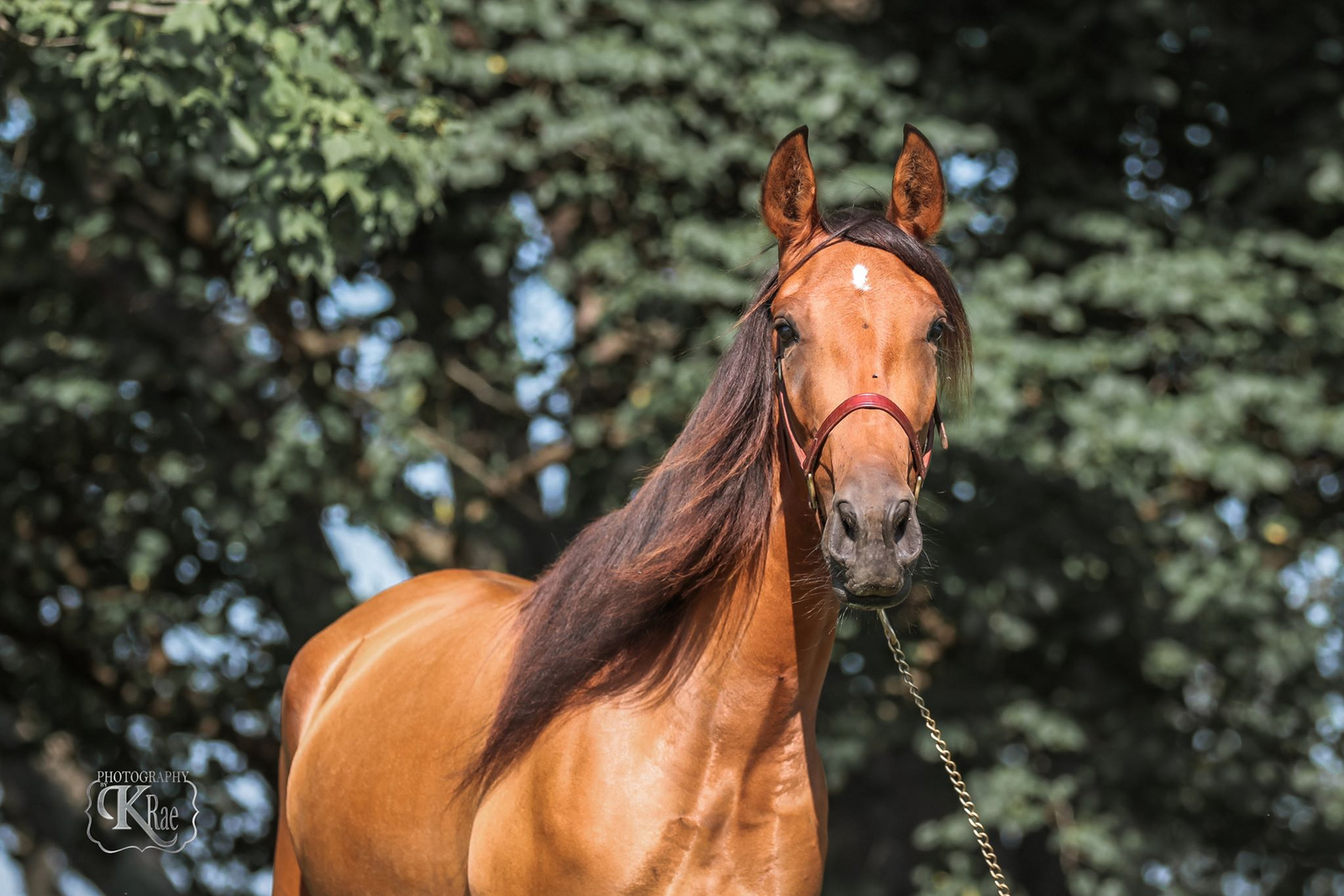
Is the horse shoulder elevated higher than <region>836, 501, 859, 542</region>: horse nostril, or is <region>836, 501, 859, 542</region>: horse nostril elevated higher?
<region>836, 501, 859, 542</region>: horse nostril

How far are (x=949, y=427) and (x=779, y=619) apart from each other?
4.33 m

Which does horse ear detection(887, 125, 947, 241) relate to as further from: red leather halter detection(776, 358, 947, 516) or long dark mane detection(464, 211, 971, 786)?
red leather halter detection(776, 358, 947, 516)

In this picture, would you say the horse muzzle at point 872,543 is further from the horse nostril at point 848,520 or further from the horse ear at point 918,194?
the horse ear at point 918,194

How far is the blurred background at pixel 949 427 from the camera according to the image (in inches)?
284

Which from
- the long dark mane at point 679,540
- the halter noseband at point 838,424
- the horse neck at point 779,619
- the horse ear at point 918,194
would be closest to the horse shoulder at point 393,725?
the long dark mane at point 679,540

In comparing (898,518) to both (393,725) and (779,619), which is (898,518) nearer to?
(779,619)

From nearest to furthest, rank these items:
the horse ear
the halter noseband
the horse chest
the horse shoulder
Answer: the halter noseband < the horse chest < the horse ear < the horse shoulder

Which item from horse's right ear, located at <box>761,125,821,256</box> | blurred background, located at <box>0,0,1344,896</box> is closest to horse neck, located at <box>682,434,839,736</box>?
horse's right ear, located at <box>761,125,821,256</box>

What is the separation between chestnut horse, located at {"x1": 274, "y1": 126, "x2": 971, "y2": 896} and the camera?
2494mm

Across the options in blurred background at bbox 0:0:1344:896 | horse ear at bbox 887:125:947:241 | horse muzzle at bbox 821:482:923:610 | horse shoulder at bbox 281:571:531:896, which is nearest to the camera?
horse muzzle at bbox 821:482:923:610

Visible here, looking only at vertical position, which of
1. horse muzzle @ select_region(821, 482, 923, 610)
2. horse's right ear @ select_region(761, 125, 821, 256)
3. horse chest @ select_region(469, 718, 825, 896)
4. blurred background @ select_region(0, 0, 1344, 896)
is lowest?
blurred background @ select_region(0, 0, 1344, 896)

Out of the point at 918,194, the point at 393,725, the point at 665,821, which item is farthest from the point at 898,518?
the point at 393,725

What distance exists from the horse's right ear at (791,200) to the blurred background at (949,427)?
3.98m

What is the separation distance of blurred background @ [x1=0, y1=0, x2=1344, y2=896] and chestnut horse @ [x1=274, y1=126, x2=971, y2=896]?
4.03 metres
